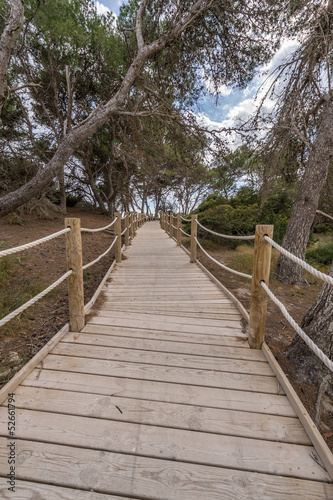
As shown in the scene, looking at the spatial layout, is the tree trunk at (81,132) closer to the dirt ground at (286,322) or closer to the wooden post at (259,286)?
the dirt ground at (286,322)

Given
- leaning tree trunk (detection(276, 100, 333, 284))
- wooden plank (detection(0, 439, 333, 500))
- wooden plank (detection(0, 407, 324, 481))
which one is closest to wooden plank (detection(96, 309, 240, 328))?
wooden plank (detection(0, 407, 324, 481))

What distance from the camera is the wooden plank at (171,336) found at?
217 cm

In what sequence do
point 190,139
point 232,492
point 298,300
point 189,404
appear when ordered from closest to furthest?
point 232,492 → point 189,404 → point 298,300 → point 190,139

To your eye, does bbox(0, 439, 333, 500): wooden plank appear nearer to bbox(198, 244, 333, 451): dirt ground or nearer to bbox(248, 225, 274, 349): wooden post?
bbox(198, 244, 333, 451): dirt ground

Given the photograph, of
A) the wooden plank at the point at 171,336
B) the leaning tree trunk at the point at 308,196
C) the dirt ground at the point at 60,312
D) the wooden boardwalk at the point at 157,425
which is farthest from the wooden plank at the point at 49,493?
the leaning tree trunk at the point at 308,196

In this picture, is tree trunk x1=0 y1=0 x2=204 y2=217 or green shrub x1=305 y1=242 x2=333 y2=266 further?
green shrub x1=305 y1=242 x2=333 y2=266

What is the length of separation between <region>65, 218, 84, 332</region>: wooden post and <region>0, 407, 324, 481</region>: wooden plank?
0.99 meters

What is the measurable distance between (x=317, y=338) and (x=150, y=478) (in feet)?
5.52

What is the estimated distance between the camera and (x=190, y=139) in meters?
6.44

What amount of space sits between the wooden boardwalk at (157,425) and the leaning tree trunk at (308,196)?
135 inches

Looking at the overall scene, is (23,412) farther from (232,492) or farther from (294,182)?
(294,182)

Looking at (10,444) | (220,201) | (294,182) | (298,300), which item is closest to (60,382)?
(10,444)

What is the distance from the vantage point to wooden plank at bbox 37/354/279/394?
5.36 ft

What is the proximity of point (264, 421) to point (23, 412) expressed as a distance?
147 cm
